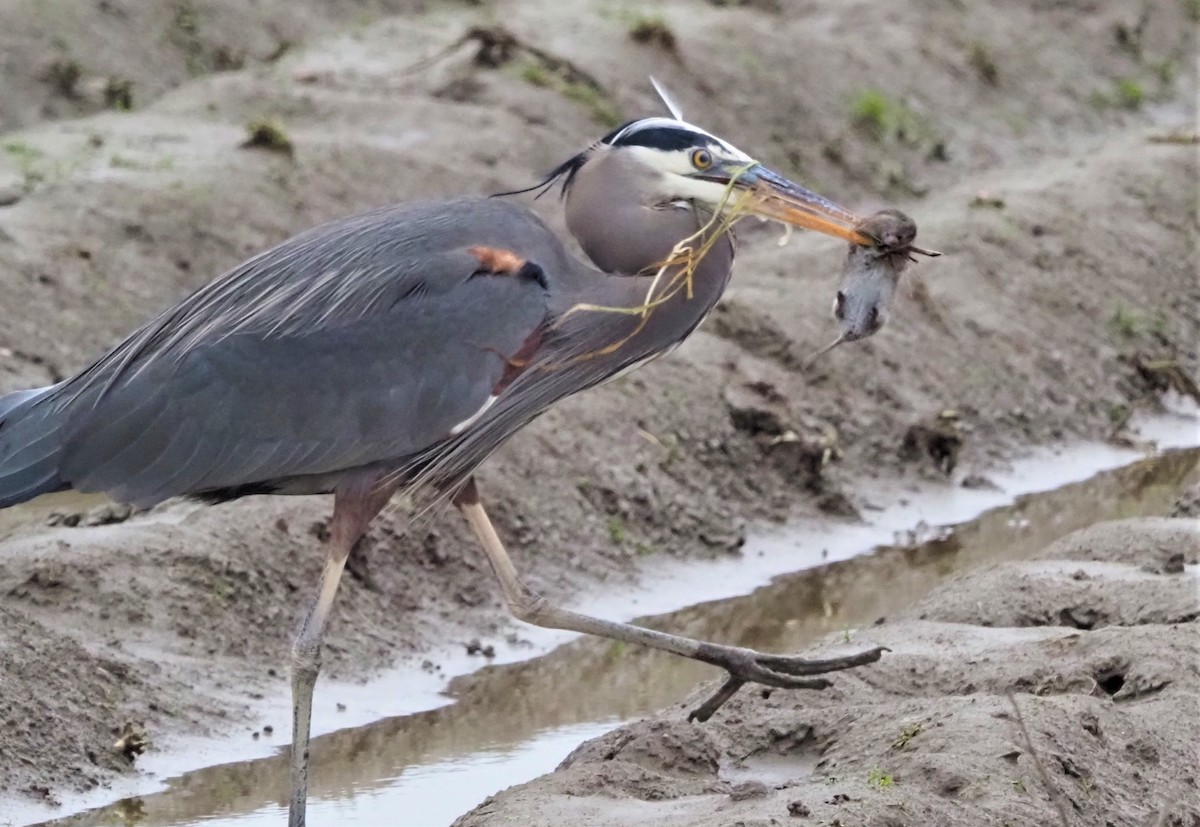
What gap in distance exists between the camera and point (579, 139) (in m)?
11.7

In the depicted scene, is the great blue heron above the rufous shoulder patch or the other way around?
the other way around

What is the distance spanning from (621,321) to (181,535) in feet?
6.92

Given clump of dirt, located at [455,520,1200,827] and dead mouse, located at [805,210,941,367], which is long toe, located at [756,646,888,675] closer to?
clump of dirt, located at [455,520,1200,827]

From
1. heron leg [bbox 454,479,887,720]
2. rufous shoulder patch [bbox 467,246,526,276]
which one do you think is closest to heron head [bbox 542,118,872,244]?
rufous shoulder patch [bbox 467,246,526,276]

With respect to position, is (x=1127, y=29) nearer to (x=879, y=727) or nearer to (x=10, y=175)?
(x=10, y=175)

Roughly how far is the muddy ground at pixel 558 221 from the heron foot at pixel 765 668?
0.18m

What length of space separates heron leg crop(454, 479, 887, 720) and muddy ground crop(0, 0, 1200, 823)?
0.53ft

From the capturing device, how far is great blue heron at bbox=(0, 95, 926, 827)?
17.4ft

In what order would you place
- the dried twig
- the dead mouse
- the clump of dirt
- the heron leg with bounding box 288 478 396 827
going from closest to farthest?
the dried twig < the clump of dirt < the heron leg with bounding box 288 478 396 827 < the dead mouse

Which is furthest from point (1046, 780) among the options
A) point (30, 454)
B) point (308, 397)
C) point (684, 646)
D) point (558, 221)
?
point (558, 221)

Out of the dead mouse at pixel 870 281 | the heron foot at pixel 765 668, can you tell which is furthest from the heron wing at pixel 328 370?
the heron foot at pixel 765 668

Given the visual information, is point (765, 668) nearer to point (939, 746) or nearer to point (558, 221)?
point (939, 746)

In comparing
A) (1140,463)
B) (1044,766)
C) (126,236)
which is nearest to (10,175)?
(126,236)

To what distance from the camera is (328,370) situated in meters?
5.38
